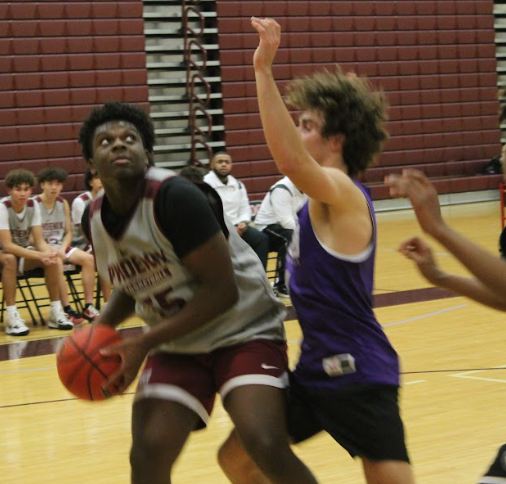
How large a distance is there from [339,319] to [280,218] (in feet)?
19.6

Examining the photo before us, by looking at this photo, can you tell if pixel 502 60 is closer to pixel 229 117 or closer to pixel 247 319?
pixel 229 117

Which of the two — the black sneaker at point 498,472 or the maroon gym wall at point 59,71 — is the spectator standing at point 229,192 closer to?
the maroon gym wall at point 59,71

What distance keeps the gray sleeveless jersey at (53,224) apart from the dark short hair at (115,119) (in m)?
5.50

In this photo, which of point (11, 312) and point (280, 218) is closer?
point (11, 312)

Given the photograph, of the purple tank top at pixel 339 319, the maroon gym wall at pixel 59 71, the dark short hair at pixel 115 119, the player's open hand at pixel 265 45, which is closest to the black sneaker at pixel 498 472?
the purple tank top at pixel 339 319

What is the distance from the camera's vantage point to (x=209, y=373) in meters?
2.74

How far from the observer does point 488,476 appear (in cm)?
237

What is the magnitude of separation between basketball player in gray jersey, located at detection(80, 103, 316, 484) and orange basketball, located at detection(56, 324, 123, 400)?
2.3 inches

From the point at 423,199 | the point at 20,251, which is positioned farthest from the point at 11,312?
the point at 423,199

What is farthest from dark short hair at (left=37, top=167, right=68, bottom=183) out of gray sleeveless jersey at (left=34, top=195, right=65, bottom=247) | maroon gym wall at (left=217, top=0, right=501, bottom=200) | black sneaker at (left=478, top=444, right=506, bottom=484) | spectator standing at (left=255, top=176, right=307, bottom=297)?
black sneaker at (left=478, top=444, right=506, bottom=484)

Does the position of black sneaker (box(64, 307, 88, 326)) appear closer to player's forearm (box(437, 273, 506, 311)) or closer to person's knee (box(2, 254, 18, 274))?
person's knee (box(2, 254, 18, 274))

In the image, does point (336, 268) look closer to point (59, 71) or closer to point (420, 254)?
point (420, 254)

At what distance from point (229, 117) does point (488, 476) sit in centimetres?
1170

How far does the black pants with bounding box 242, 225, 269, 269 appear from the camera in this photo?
27.2ft
